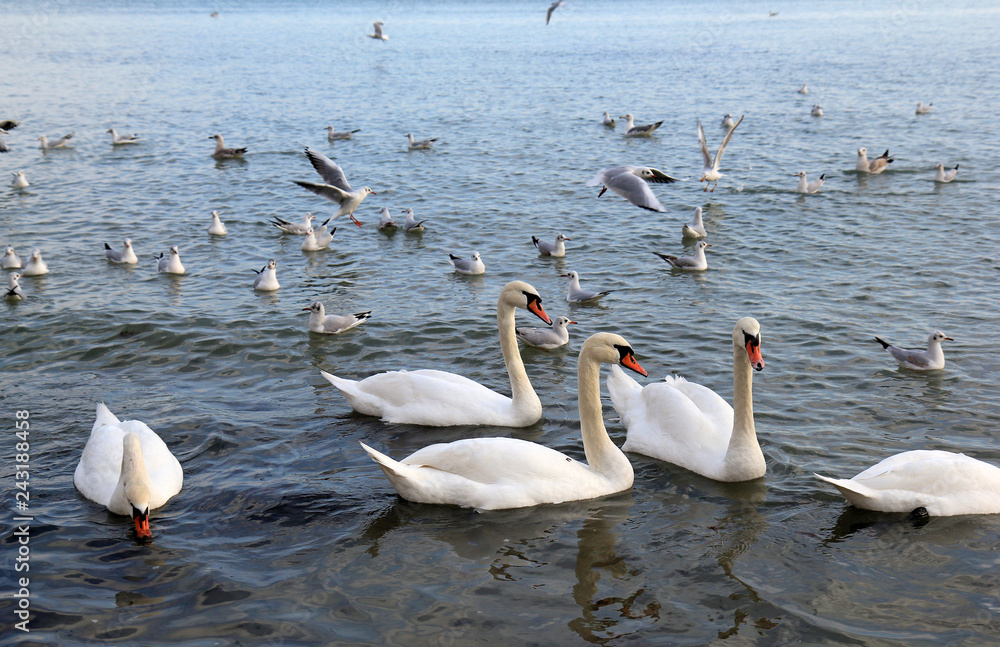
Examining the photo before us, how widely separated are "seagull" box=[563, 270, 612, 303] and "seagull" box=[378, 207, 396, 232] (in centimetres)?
521

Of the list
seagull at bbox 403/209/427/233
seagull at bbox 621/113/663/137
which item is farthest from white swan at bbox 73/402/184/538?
seagull at bbox 621/113/663/137

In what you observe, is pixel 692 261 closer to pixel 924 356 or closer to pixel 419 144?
pixel 924 356

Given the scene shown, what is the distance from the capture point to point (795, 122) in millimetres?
27031

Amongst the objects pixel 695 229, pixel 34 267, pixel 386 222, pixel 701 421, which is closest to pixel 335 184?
pixel 386 222

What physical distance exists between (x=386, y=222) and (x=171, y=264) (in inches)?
168

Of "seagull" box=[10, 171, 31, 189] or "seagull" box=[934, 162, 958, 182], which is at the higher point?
"seagull" box=[934, 162, 958, 182]

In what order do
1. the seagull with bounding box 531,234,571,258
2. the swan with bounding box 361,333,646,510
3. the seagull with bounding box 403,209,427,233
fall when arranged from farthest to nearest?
1. the seagull with bounding box 403,209,427,233
2. the seagull with bounding box 531,234,571,258
3. the swan with bounding box 361,333,646,510

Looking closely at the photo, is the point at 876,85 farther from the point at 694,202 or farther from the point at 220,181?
the point at 220,181

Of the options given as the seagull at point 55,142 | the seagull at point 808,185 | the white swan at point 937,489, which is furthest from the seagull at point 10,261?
the seagull at point 808,185

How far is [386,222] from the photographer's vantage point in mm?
16938

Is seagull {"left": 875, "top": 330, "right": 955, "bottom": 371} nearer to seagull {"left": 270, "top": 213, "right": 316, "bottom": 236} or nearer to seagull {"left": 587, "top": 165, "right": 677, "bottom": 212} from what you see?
seagull {"left": 587, "top": 165, "right": 677, "bottom": 212}

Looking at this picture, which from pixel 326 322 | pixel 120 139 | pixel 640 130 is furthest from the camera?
pixel 640 130

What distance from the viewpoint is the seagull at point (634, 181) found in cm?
1313

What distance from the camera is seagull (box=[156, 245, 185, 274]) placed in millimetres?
14125
